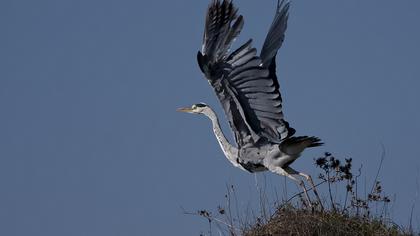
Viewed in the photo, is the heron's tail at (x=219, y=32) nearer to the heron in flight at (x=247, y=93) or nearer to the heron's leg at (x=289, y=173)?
the heron in flight at (x=247, y=93)

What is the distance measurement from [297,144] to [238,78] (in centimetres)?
115

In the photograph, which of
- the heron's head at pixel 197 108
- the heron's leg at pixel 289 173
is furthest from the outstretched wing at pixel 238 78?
the heron's head at pixel 197 108

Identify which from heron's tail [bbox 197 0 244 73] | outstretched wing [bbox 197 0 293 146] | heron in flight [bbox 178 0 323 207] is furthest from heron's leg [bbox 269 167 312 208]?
heron's tail [bbox 197 0 244 73]

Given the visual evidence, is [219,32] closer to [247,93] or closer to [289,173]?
[247,93]

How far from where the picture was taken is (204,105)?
15.3 m

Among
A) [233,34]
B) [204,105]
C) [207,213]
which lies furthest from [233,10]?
[207,213]

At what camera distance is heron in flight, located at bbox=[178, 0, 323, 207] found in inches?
546

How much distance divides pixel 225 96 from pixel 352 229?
8.05 feet

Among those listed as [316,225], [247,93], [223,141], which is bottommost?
[316,225]

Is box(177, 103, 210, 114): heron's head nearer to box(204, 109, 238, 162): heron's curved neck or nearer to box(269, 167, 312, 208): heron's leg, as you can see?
box(204, 109, 238, 162): heron's curved neck

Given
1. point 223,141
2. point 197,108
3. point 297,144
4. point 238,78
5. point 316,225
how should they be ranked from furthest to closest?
1. point 197,108
2. point 223,141
3. point 238,78
4. point 297,144
5. point 316,225

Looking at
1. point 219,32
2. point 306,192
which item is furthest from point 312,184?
point 219,32

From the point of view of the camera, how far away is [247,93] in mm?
14000

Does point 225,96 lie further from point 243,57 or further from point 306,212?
point 306,212
